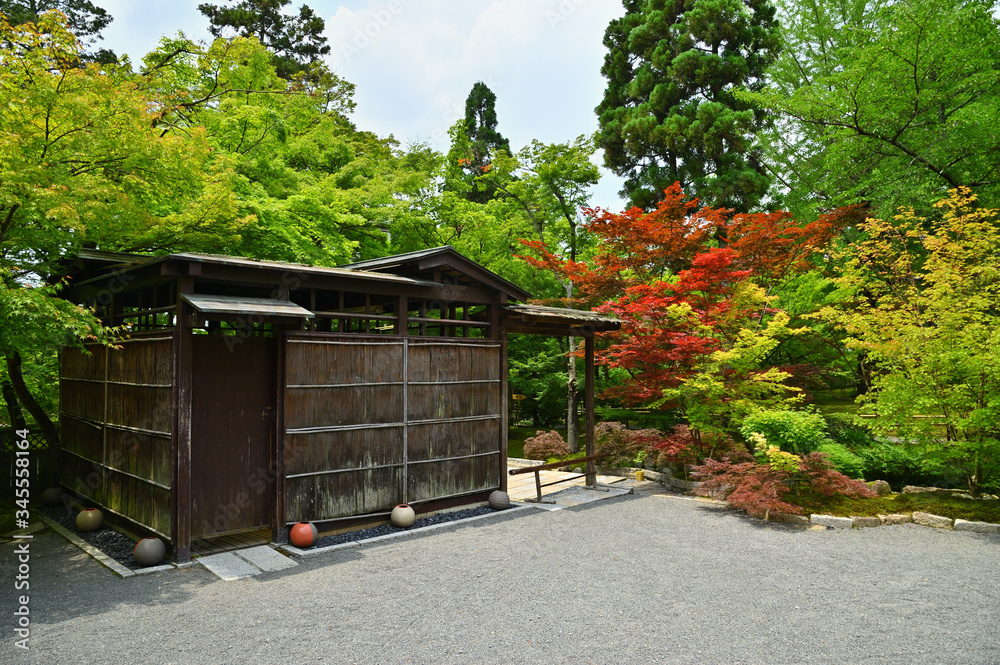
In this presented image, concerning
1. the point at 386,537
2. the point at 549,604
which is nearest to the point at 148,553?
the point at 386,537

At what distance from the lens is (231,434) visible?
7.18 m

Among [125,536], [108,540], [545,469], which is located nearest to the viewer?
[108,540]

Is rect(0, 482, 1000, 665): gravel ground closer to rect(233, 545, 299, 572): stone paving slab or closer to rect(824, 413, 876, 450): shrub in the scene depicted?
rect(233, 545, 299, 572): stone paving slab

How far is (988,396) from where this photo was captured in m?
8.46

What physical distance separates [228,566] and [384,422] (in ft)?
8.45

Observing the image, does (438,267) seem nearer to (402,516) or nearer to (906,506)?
(402,516)

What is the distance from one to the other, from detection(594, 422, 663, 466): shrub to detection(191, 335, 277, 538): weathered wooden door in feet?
22.4

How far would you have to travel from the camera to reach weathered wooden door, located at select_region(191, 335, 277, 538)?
692 cm

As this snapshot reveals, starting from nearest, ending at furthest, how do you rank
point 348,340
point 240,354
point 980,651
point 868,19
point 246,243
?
point 980,651 < point 240,354 < point 348,340 < point 246,243 < point 868,19

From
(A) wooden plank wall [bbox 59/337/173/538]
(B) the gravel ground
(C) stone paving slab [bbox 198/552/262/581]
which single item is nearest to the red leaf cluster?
(B) the gravel ground

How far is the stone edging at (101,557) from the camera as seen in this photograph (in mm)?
6074

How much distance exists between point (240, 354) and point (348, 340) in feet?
4.44

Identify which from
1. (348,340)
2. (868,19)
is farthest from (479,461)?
(868,19)

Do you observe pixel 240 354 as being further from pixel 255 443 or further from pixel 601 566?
pixel 601 566
